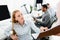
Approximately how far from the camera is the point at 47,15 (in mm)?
3549

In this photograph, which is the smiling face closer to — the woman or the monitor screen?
the woman

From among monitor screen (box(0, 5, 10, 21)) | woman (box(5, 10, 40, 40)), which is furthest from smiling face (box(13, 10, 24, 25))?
monitor screen (box(0, 5, 10, 21))

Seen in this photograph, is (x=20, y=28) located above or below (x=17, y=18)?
below

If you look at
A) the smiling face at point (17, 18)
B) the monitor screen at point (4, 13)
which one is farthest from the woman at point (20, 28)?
the monitor screen at point (4, 13)

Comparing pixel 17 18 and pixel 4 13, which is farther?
pixel 4 13

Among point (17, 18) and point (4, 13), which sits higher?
point (17, 18)

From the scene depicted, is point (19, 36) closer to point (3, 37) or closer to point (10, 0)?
point (3, 37)

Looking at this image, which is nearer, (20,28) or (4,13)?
(20,28)

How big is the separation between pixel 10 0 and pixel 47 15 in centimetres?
133

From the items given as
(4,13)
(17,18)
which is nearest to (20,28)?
(17,18)

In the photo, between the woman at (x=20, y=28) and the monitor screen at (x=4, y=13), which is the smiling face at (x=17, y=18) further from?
the monitor screen at (x=4, y=13)

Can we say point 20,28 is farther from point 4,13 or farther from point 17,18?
point 4,13

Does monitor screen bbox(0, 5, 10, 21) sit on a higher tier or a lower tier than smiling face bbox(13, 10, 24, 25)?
lower

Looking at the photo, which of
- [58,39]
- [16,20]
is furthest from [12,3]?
[58,39]
